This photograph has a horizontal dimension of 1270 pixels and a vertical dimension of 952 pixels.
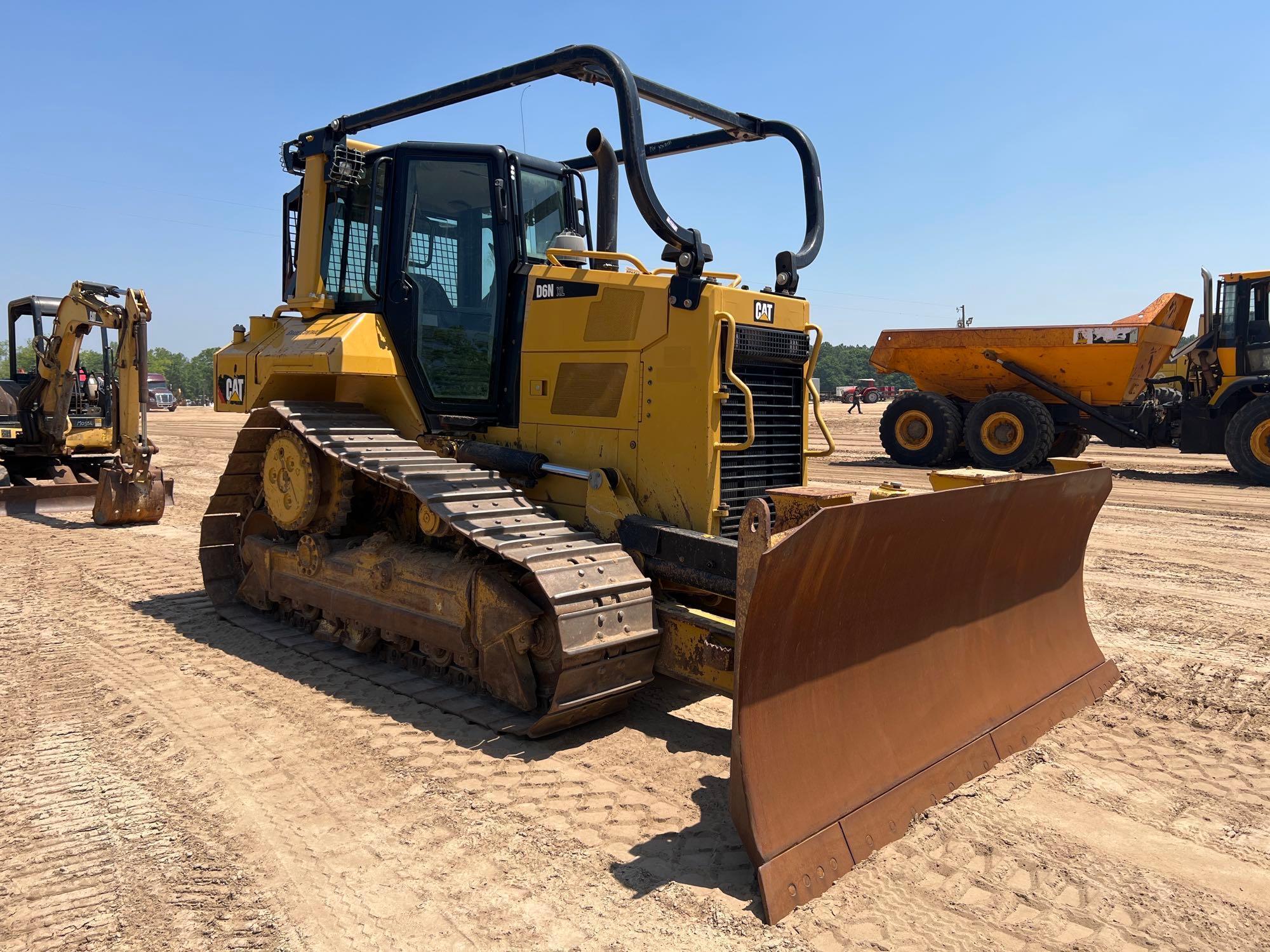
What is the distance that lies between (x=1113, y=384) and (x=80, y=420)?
51.4ft

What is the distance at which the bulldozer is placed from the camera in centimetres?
1111

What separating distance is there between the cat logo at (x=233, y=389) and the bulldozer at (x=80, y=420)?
14.9 feet

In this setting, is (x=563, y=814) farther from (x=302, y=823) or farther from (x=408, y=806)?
(x=302, y=823)

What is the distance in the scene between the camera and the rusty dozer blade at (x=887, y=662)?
3289mm

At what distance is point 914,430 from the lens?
17.1 meters

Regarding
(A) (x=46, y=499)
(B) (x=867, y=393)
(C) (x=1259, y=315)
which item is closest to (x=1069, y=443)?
(C) (x=1259, y=315)

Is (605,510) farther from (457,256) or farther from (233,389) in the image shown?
(233,389)

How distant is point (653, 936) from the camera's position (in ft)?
9.49

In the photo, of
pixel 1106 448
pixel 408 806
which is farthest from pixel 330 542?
pixel 1106 448

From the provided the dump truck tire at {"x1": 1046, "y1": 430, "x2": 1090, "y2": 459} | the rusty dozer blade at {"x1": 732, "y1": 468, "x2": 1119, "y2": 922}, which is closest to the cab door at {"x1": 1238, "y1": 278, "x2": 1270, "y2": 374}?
the dump truck tire at {"x1": 1046, "y1": 430, "x2": 1090, "y2": 459}

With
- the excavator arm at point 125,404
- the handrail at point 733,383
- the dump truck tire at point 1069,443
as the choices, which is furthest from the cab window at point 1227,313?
the excavator arm at point 125,404

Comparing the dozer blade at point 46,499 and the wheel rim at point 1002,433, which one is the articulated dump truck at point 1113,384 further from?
the dozer blade at point 46,499

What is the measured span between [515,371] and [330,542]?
1604 millimetres

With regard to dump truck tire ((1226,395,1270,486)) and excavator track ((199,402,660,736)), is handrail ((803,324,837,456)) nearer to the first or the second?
excavator track ((199,402,660,736))
